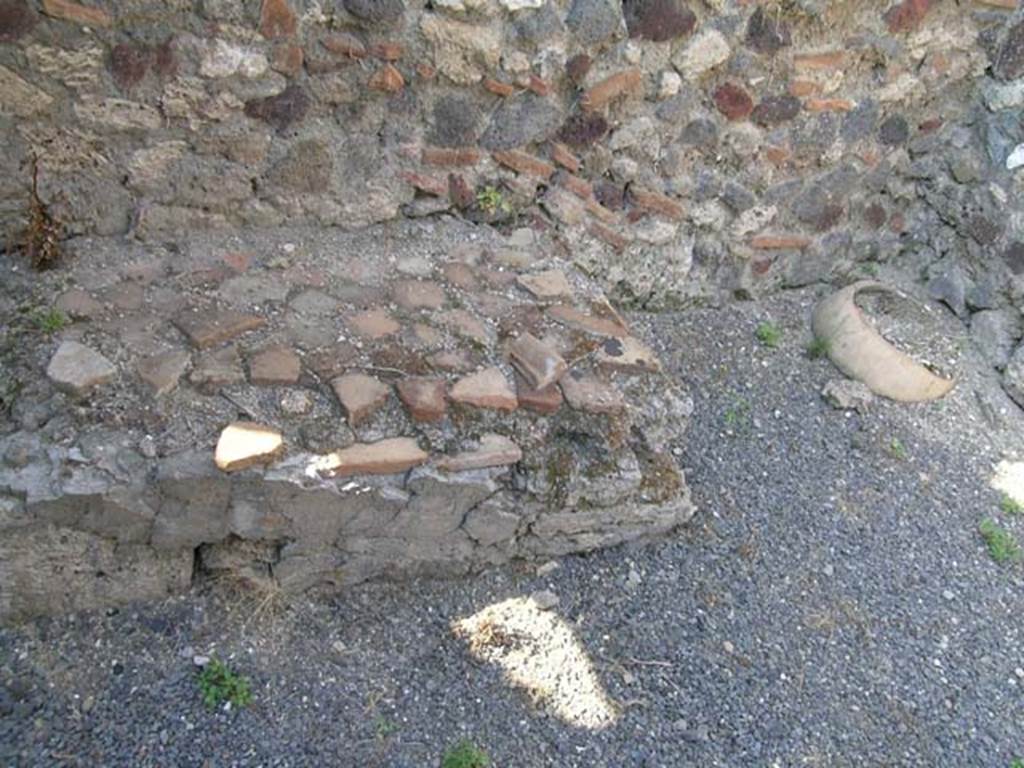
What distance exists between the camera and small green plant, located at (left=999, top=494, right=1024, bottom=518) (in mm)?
3426

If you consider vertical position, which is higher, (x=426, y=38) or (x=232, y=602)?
(x=426, y=38)

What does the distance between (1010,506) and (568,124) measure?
2.05m

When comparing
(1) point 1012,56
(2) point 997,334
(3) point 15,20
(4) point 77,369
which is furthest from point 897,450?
(3) point 15,20

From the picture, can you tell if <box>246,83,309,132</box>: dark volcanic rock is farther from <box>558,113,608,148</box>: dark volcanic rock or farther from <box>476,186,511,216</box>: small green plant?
<box>558,113,608,148</box>: dark volcanic rock

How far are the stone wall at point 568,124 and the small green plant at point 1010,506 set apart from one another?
1076 mm

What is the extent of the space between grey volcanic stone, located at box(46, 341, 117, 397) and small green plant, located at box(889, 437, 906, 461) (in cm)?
261

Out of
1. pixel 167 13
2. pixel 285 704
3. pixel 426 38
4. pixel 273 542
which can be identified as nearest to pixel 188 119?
pixel 167 13

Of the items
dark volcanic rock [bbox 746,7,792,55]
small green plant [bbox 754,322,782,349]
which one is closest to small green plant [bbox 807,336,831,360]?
small green plant [bbox 754,322,782,349]

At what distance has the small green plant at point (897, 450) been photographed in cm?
351

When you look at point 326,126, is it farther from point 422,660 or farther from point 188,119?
point 422,660

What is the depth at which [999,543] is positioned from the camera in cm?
326

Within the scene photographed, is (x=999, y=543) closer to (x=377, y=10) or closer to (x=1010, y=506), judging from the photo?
(x=1010, y=506)

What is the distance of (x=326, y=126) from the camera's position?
313cm

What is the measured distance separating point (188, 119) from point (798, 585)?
2324mm
